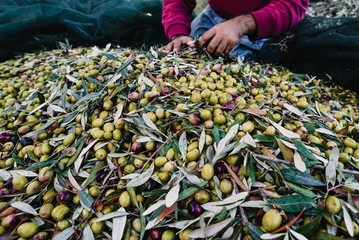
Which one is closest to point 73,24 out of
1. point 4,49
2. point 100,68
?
point 4,49

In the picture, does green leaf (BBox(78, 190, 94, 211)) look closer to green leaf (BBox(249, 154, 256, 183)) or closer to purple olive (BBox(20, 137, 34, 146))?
purple olive (BBox(20, 137, 34, 146))

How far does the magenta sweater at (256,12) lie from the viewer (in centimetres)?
212

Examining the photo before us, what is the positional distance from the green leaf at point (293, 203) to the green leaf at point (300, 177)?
74 mm

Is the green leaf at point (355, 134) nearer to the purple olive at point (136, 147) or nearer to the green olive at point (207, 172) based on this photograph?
the green olive at point (207, 172)

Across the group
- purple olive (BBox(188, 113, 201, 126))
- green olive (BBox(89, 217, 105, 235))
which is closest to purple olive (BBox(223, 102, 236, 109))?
purple olive (BBox(188, 113, 201, 126))

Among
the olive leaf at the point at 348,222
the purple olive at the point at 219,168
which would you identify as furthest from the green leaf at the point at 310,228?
the purple olive at the point at 219,168

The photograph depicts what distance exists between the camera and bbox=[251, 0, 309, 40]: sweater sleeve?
2.09 meters

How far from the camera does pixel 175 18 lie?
2.69 metres

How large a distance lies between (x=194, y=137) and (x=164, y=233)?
46cm

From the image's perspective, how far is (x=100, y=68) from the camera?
5.29ft

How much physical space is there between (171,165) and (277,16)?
2.07 meters

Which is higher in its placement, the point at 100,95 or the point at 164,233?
the point at 100,95

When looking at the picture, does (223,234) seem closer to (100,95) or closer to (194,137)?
(194,137)

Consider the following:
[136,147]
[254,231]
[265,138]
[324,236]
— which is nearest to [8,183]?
[136,147]
